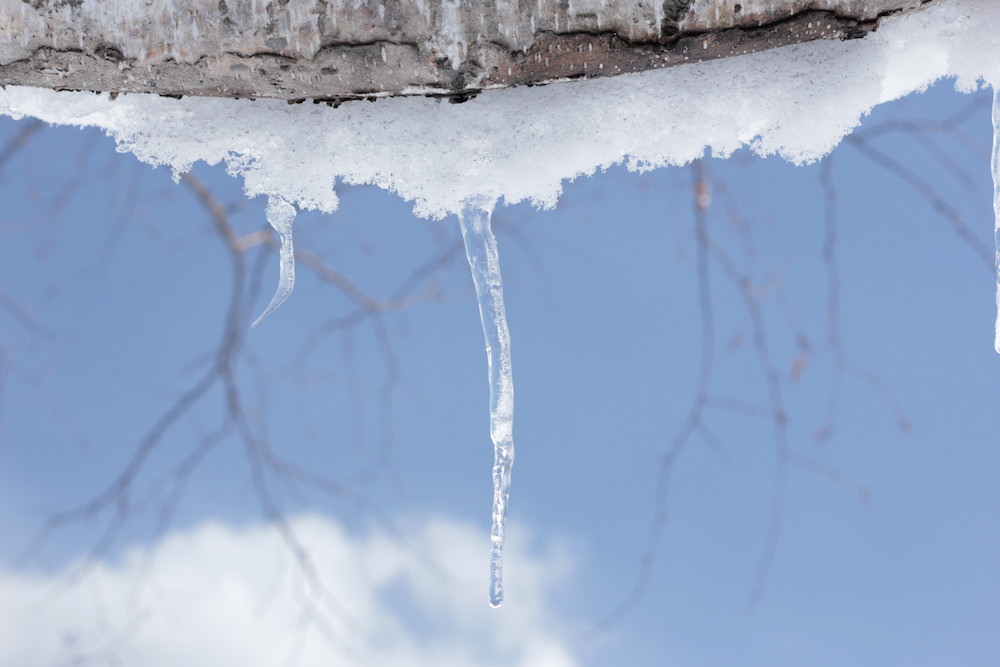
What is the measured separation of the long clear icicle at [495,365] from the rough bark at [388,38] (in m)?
0.25

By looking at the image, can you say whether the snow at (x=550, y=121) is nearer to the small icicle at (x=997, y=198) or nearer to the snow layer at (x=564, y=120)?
the snow layer at (x=564, y=120)

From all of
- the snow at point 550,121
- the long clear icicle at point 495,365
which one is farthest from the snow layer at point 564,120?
the long clear icicle at point 495,365

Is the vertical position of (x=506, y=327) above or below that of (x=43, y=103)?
below

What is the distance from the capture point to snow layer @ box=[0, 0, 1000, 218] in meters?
0.53

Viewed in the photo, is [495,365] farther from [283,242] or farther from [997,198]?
[997,198]

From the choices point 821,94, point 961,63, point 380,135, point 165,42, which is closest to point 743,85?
point 821,94

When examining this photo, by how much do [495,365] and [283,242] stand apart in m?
0.27

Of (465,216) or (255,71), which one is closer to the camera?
(255,71)

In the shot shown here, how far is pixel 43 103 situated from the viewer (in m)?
0.60

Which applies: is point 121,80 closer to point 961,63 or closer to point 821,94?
point 821,94

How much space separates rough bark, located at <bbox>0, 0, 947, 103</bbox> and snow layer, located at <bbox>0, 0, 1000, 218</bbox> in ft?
0.25

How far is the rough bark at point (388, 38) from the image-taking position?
1.39 feet

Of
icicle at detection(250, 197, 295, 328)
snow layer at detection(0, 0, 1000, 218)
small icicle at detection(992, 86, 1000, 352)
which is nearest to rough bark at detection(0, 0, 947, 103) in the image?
snow layer at detection(0, 0, 1000, 218)

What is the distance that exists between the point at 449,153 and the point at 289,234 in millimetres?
247
